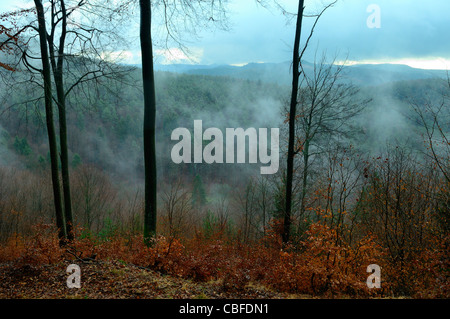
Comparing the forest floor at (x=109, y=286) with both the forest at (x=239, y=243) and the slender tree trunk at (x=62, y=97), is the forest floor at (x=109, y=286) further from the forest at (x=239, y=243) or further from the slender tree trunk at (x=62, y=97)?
the slender tree trunk at (x=62, y=97)

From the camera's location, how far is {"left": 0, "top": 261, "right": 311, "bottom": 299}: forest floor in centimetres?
500

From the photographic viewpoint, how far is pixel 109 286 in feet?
17.4

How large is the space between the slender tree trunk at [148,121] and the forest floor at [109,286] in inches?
68.1

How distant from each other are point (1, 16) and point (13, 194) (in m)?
24.9

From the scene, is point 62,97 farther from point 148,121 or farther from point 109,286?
point 109,286

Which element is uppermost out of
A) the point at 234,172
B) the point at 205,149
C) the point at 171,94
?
the point at 171,94

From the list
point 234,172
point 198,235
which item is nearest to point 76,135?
point 234,172

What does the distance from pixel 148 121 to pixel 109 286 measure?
4002 mm

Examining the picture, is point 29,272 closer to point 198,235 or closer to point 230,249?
point 230,249

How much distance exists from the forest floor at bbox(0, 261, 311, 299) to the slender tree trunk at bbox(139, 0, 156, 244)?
1729 millimetres

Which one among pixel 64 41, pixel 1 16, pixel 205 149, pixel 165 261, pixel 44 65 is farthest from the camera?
pixel 205 149

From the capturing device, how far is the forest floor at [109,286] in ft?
16.4

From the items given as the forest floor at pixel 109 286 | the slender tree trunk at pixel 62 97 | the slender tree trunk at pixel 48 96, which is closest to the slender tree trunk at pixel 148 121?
the forest floor at pixel 109 286
